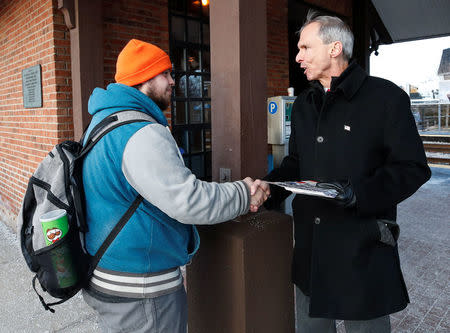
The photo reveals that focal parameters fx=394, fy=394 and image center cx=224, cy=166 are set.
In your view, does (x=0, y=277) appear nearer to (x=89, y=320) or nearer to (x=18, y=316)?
(x=18, y=316)

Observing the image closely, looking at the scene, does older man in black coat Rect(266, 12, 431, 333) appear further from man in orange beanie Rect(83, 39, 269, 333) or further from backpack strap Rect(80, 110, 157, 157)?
backpack strap Rect(80, 110, 157, 157)

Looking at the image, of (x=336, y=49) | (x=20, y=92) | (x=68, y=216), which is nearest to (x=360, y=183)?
(x=336, y=49)

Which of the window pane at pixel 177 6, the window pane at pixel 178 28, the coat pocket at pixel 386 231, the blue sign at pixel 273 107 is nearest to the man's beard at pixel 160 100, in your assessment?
the coat pocket at pixel 386 231

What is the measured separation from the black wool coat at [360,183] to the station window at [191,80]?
3562 millimetres

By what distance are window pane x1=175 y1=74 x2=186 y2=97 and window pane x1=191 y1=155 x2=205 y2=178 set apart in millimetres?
900

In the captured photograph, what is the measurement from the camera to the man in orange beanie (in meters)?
1.50

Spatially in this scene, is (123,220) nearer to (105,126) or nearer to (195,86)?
(105,126)

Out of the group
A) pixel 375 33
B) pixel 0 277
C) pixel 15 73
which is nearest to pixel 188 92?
pixel 15 73

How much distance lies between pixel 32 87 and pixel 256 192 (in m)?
3.73

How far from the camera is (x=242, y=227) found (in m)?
2.07

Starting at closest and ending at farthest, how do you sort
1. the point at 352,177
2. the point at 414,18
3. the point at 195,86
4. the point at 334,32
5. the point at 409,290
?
1. the point at 352,177
2. the point at 334,32
3. the point at 409,290
4. the point at 195,86
5. the point at 414,18

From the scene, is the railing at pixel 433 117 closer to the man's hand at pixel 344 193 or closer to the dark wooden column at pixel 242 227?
the dark wooden column at pixel 242 227

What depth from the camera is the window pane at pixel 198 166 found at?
5.57 meters

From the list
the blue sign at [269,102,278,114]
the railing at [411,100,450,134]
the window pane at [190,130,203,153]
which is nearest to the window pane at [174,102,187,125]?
the window pane at [190,130,203,153]
